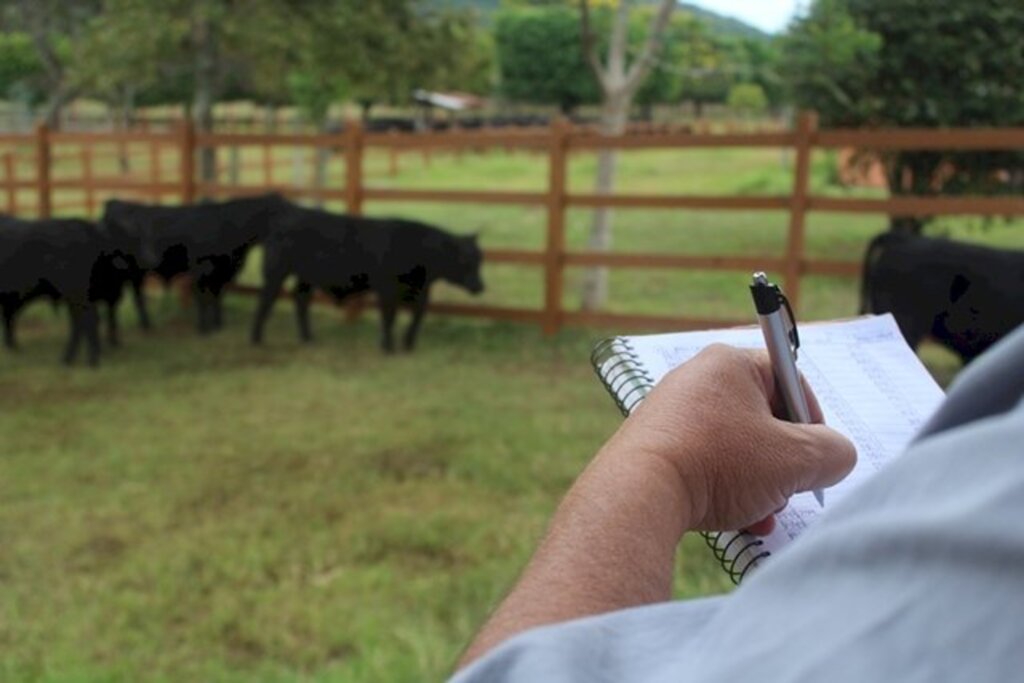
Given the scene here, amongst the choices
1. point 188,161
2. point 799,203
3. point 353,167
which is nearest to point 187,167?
point 188,161

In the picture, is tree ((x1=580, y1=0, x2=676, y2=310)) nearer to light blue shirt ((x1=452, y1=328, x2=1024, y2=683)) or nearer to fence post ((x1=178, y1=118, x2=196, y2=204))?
fence post ((x1=178, y1=118, x2=196, y2=204))

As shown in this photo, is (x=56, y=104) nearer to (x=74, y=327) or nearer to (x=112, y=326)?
(x=112, y=326)

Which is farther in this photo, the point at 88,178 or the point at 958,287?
the point at 88,178

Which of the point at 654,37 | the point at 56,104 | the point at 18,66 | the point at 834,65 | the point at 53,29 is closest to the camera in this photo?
the point at 654,37

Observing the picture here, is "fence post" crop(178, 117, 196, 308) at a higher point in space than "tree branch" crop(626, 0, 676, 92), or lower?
lower

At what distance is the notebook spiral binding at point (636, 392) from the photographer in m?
0.99

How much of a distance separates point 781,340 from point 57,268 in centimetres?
681

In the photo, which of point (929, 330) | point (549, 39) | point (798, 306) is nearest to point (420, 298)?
point (798, 306)

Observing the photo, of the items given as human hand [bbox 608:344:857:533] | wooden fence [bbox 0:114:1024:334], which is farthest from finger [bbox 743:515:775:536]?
wooden fence [bbox 0:114:1024:334]

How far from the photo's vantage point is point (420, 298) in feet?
24.8

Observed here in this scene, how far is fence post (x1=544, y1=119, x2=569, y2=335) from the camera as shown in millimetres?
7547

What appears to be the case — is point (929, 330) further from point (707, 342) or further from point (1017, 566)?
point (1017, 566)

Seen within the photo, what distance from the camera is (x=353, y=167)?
334 inches

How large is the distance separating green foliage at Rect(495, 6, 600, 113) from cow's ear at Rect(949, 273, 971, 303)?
4.01 metres
